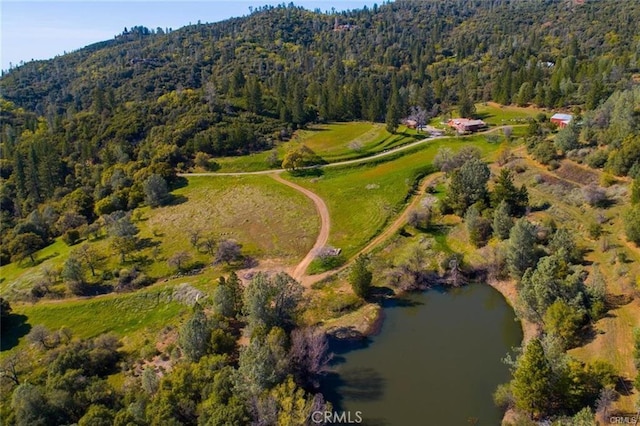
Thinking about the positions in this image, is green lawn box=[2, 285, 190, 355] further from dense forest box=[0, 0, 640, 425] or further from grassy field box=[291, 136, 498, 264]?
grassy field box=[291, 136, 498, 264]

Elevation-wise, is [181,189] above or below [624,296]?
above

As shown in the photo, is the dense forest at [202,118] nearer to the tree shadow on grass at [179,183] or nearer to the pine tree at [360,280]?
the tree shadow on grass at [179,183]

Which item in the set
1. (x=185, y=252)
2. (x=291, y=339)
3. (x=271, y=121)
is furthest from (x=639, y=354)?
(x=271, y=121)

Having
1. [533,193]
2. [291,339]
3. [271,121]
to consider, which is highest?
[271,121]

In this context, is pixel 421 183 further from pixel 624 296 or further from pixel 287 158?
pixel 624 296

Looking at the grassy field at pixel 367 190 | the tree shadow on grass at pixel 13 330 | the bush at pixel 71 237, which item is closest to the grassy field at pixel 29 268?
the bush at pixel 71 237

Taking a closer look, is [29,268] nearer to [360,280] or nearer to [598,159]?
[360,280]

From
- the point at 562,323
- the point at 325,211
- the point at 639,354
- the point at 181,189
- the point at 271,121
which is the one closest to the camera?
the point at 639,354
